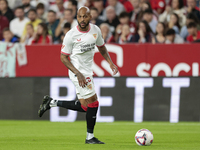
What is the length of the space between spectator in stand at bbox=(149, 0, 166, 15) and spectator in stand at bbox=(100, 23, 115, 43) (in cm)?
197

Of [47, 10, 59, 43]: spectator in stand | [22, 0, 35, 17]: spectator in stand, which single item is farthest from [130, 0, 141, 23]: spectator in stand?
[22, 0, 35, 17]: spectator in stand

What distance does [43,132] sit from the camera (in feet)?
28.1

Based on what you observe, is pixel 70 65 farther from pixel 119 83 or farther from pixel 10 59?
pixel 10 59

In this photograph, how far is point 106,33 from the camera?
484 inches

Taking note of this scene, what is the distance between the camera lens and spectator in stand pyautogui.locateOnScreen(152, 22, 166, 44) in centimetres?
1192

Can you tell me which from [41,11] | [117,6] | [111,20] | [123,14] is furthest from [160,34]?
[41,11]

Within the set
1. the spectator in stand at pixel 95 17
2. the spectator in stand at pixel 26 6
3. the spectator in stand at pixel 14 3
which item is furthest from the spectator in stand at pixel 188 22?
the spectator in stand at pixel 14 3

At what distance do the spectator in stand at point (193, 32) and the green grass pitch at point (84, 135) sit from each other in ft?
8.97

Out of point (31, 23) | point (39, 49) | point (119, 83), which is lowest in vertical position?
point (119, 83)

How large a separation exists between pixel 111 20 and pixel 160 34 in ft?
6.20

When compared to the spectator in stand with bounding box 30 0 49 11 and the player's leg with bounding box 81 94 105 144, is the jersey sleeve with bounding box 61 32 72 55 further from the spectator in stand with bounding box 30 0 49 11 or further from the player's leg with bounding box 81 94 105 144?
the spectator in stand with bounding box 30 0 49 11

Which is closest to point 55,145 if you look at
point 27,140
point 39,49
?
point 27,140

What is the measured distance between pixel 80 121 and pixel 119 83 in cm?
146

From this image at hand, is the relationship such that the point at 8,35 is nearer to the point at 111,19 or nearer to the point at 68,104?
the point at 111,19
